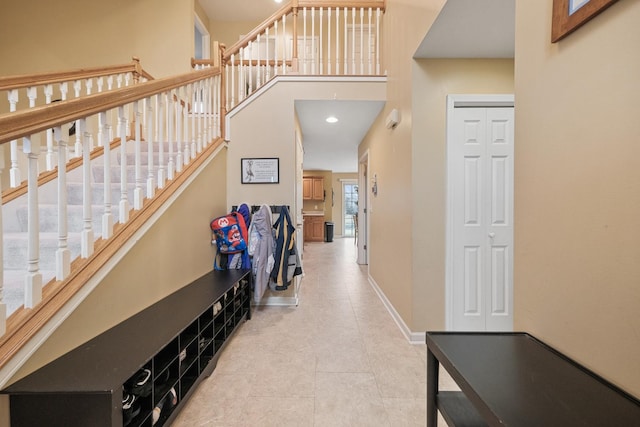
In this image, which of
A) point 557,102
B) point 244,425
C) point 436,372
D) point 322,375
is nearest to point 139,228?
point 244,425

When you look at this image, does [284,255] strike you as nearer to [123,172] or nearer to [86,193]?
[123,172]

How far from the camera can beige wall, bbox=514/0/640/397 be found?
2.11 ft

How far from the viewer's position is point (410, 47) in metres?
2.12

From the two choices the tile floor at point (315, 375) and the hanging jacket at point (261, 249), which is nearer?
the tile floor at point (315, 375)

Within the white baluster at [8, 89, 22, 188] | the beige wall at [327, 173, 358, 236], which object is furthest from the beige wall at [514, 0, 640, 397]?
the beige wall at [327, 173, 358, 236]

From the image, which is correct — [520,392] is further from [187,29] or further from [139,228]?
[187,29]

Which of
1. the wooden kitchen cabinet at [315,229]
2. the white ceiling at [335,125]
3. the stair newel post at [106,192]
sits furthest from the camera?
the wooden kitchen cabinet at [315,229]

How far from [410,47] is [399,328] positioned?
97.3 inches

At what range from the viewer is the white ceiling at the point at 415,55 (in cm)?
159

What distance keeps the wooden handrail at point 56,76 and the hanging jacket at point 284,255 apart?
219 cm

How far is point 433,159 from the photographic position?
210 centimetres

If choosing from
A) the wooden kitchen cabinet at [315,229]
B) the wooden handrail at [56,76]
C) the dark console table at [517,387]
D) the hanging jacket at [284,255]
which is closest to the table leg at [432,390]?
the dark console table at [517,387]

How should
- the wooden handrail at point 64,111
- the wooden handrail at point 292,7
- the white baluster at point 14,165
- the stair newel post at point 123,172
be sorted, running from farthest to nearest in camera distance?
the wooden handrail at point 292,7 → the white baluster at point 14,165 → the stair newel post at point 123,172 → the wooden handrail at point 64,111

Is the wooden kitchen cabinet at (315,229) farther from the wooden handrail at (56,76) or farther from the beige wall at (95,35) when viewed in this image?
the wooden handrail at (56,76)
